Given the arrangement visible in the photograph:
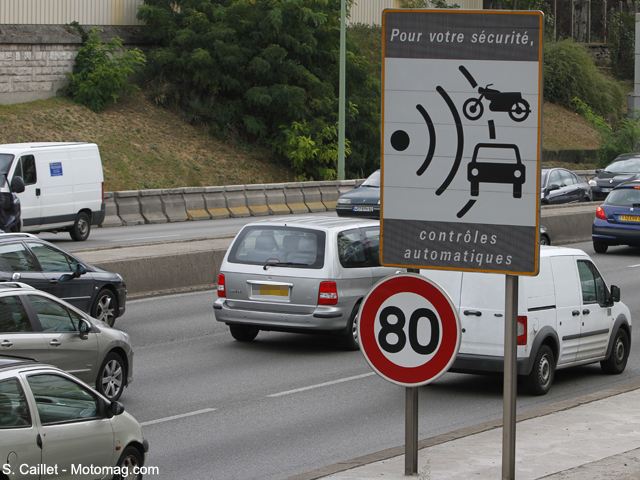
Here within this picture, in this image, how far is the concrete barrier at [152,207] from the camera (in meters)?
29.2

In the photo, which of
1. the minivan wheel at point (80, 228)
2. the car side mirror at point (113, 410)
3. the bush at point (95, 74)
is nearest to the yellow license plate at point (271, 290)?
the car side mirror at point (113, 410)

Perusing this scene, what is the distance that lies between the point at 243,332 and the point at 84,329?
173 inches

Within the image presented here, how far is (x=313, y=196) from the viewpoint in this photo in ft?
114

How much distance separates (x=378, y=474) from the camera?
7117 mm

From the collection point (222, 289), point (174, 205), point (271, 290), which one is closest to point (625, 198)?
point (174, 205)

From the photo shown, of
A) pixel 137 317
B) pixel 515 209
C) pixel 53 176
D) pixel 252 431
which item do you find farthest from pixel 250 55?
pixel 515 209

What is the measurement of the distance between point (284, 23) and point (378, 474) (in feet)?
126

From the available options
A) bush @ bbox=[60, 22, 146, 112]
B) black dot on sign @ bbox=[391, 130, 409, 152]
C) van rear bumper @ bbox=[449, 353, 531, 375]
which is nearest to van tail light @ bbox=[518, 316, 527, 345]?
van rear bumper @ bbox=[449, 353, 531, 375]

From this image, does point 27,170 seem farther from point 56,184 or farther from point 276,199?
point 276,199

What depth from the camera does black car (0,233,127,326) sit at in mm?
12195

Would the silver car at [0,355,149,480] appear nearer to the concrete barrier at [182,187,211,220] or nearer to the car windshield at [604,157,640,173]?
the concrete barrier at [182,187,211,220]

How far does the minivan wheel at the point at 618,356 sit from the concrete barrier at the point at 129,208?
1891 centimetres

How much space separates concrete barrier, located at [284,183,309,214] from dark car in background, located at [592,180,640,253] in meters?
12.1

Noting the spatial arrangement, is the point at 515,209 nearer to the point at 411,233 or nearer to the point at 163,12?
the point at 411,233
